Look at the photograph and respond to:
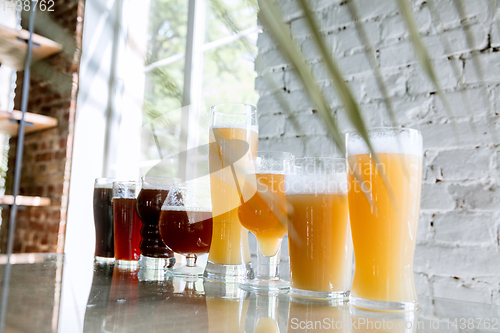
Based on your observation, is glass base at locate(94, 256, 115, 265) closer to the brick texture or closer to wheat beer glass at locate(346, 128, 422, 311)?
wheat beer glass at locate(346, 128, 422, 311)

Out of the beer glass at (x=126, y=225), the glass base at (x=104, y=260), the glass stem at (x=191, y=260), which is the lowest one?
the glass base at (x=104, y=260)

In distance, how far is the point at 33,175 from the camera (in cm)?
291

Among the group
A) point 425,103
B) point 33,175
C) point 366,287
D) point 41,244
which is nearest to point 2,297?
point 366,287

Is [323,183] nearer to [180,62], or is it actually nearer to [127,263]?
[180,62]

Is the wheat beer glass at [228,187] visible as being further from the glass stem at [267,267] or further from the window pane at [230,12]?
the window pane at [230,12]

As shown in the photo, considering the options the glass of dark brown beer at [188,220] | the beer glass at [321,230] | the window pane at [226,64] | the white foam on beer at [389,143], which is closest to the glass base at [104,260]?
the glass of dark brown beer at [188,220]

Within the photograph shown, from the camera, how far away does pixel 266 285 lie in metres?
0.67

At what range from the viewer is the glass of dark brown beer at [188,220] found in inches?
30.7

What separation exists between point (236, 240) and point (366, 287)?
11.1 inches

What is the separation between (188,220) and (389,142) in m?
0.40

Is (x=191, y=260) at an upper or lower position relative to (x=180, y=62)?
lower

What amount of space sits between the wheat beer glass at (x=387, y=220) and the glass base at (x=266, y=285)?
14 centimetres

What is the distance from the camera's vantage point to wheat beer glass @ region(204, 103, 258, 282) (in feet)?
2.47

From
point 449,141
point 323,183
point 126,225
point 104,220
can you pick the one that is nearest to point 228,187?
point 323,183
